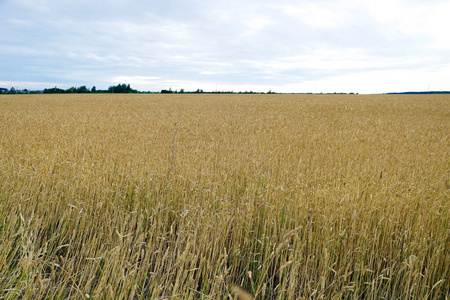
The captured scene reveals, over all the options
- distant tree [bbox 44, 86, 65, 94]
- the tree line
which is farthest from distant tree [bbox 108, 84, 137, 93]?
distant tree [bbox 44, 86, 65, 94]

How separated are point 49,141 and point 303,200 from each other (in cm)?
590

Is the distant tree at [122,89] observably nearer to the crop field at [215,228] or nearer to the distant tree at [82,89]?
the distant tree at [82,89]

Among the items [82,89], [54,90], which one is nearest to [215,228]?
[54,90]

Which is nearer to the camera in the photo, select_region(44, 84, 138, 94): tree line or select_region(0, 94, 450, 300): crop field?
select_region(0, 94, 450, 300): crop field

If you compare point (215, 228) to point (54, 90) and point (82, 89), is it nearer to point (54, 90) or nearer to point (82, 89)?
point (54, 90)

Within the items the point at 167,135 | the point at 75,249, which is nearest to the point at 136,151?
the point at 167,135

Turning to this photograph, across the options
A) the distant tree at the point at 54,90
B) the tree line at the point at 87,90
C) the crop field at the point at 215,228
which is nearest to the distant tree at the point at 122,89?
the tree line at the point at 87,90

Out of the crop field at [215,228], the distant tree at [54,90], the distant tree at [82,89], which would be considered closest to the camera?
the crop field at [215,228]

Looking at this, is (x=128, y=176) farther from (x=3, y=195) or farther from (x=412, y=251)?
(x=412, y=251)

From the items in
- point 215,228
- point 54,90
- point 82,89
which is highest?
point 82,89

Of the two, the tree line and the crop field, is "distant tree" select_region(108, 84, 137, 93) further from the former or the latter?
the crop field

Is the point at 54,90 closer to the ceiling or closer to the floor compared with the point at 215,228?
closer to the ceiling

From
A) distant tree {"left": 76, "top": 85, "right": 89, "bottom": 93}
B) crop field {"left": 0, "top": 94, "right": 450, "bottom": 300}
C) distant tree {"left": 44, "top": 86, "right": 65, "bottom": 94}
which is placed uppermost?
distant tree {"left": 76, "top": 85, "right": 89, "bottom": 93}

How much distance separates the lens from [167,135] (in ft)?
26.3
